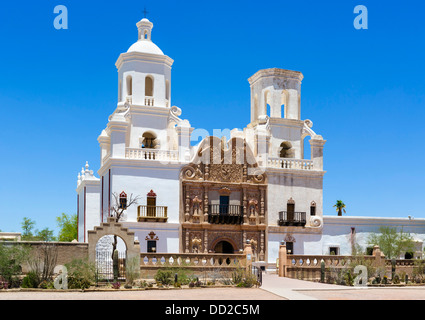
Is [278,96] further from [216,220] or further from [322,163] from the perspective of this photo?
[216,220]

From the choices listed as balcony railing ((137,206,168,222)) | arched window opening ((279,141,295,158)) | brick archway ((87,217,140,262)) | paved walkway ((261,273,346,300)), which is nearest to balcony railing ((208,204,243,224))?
balcony railing ((137,206,168,222))

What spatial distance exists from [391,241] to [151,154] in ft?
60.9

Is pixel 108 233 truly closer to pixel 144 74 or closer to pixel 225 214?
pixel 225 214

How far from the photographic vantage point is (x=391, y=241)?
151ft

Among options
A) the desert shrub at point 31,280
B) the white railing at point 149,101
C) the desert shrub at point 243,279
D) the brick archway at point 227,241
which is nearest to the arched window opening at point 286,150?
the brick archway at point 227,241

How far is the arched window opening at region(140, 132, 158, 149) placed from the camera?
148ft

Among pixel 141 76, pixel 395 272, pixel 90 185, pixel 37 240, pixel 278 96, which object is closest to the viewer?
pixel 37 240

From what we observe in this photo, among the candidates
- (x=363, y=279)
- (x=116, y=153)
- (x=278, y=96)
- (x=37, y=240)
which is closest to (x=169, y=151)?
(x=116, y=153)

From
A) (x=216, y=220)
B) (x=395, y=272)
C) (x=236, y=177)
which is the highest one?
(x=236, y=177)

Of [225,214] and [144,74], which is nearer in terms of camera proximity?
[225,214]

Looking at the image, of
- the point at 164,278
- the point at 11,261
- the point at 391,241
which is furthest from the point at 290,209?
the point at 11,261

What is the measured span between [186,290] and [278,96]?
22914 mm

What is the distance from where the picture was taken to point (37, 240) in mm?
32719

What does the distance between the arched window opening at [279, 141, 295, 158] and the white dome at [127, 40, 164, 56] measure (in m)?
11.5
